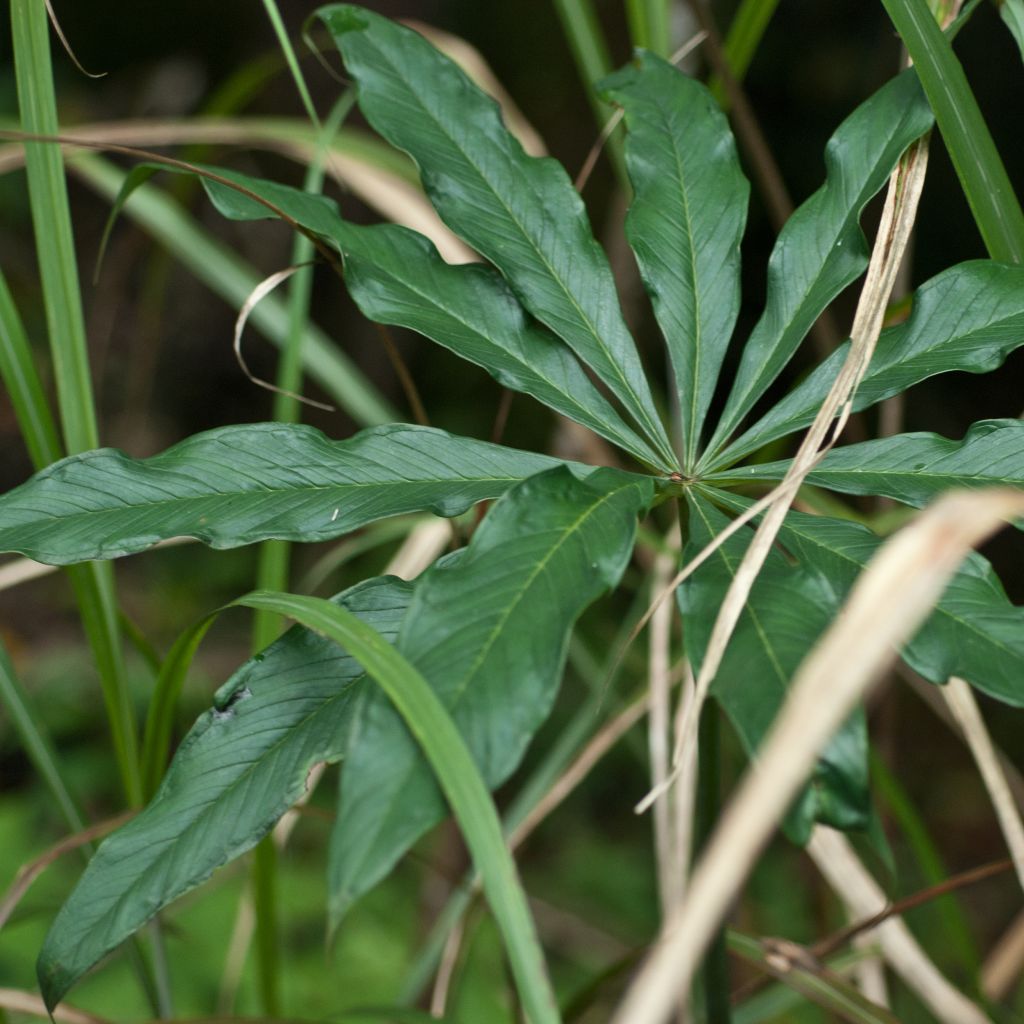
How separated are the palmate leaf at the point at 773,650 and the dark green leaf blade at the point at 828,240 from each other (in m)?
0.11

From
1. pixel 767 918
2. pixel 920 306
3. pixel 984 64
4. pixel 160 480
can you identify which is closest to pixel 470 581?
pixel 160 480

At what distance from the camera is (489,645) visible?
1.11 ft

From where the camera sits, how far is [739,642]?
14.3 inches

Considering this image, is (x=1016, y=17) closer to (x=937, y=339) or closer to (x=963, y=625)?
(x=937, y=339)

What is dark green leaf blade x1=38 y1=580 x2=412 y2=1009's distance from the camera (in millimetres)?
386

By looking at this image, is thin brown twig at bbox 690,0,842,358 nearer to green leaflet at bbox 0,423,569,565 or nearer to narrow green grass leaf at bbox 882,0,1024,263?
narrow green grass leaf at bbox 882,0,1024,263

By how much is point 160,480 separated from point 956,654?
1.06 feet

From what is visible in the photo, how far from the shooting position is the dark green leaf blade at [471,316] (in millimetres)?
476

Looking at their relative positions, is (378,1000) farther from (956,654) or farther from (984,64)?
(984,64)

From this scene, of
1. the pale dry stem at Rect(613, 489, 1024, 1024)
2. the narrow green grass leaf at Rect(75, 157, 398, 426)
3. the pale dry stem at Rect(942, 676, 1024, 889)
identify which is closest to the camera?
the pale dry stem at Rect(613, 489, 1024, 1024)

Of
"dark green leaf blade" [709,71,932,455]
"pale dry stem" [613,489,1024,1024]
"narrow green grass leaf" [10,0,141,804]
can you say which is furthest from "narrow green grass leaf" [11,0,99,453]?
"pale dry stem" [613,489,1024,1024]

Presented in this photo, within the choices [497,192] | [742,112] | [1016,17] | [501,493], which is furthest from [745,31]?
[501,493]

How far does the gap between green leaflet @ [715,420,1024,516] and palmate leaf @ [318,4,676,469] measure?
85 mm

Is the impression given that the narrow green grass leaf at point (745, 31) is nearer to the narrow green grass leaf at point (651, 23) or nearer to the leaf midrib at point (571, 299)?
the narrow green grass leaf at point (651, 23)
